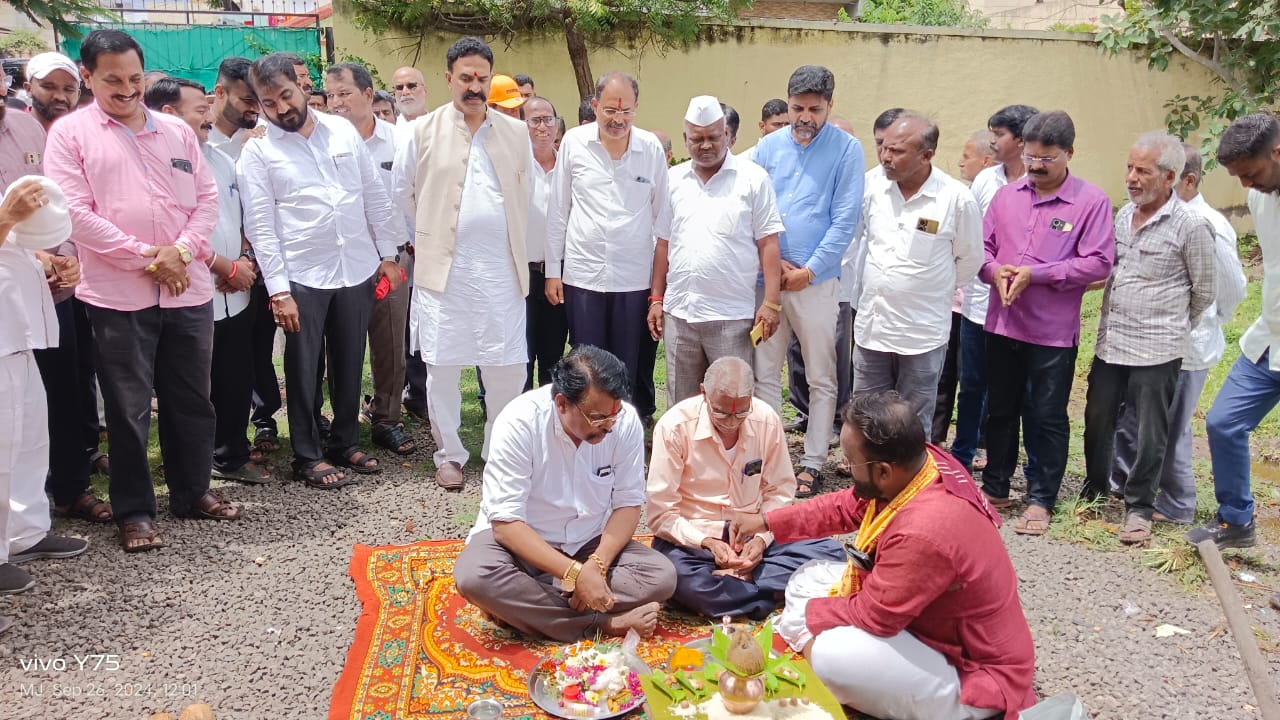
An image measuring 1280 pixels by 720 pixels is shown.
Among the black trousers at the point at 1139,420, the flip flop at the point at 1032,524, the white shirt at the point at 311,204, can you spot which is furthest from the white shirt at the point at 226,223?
the black trousers at the point at 1139,420

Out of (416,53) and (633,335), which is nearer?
(633,335)

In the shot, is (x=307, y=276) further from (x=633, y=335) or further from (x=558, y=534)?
(x=558, y=534)

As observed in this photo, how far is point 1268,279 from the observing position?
4715 millimetres

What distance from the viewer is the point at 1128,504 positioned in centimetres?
527

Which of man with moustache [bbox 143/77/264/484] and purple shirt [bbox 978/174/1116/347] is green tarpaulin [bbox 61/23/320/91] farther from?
purple shirt [bbox 978/174/1116/347]

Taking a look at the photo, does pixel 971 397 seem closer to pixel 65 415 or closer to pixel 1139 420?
pixel 1139 420

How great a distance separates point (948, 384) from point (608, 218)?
2558 mm

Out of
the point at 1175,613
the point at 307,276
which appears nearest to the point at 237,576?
the point at 307,276

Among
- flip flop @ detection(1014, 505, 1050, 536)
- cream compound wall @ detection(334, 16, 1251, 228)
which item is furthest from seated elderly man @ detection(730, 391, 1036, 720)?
cream compound wall @ detection(334, 16, 1251, 228)

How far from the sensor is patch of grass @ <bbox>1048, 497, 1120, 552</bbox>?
5.16m

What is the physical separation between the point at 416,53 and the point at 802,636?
34.9ft

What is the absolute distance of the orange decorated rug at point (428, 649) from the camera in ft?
11.8

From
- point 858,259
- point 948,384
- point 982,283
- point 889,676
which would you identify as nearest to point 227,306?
point 858,259

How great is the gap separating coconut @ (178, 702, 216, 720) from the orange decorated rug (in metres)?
0.42
